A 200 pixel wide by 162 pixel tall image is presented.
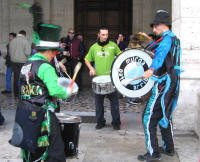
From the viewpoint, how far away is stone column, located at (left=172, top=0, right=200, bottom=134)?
5801 mm

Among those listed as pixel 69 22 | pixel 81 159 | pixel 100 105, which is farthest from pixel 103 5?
pixel 81 159

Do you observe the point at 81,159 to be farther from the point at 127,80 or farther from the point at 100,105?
the point at 100,105

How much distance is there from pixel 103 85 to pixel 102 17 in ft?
22.8

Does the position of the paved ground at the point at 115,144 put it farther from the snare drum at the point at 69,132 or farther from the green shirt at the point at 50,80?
the green shirt at the point at 50,80

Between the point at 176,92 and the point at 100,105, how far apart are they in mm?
1899

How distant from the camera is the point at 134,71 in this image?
4.93 meters

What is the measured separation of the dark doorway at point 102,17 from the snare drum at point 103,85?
6.53m

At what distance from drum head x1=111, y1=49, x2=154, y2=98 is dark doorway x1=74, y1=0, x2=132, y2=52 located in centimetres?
733

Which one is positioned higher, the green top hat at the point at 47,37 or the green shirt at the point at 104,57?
the green top hat at the point at 47,37

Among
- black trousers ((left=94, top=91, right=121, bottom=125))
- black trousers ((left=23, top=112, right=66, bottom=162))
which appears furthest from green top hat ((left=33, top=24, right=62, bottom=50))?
black trousers ((left=94, top=91, right=121, bottom=125))

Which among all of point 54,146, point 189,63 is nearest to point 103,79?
point 189,63

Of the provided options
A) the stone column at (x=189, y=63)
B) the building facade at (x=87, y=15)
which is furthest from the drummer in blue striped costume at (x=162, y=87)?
the building facade at (x=87, y=15)

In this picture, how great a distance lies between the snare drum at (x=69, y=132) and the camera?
3.73m

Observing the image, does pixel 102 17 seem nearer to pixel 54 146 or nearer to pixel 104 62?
pixel 104 62
